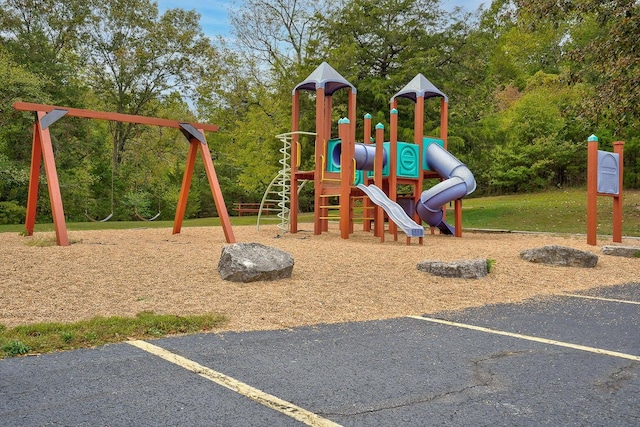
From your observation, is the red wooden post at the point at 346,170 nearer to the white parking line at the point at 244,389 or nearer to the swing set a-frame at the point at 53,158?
the swing set a-frame at the point at 53,158

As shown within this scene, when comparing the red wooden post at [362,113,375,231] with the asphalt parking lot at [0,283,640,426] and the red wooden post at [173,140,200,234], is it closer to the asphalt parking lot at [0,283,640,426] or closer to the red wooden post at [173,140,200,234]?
the red wooden post at [173,140,200,234]

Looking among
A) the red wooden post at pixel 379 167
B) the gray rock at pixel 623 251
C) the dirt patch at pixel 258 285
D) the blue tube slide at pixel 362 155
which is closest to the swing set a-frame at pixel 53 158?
the dirt patch at pixel 258 285

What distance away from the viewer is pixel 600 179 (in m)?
11.5

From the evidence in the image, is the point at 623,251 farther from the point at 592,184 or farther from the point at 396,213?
the point at 396,213

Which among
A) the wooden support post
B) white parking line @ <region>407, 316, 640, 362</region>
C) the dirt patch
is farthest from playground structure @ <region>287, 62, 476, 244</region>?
white parking line @ <region>407, 316, 640, 362</region>

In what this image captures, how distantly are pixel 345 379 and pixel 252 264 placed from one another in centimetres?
328

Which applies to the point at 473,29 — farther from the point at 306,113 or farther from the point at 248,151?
the point at 248,151

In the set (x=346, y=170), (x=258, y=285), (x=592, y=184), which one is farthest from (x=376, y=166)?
(x=258, y=285)

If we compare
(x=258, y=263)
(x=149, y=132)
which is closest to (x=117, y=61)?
(x=149, y=132)

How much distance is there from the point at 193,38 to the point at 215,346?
87.6 ft

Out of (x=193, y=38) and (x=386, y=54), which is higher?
(x=193, y=38)

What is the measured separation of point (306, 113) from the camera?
1914cm

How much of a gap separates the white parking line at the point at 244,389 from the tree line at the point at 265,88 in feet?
38.3

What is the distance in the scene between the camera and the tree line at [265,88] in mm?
18055
